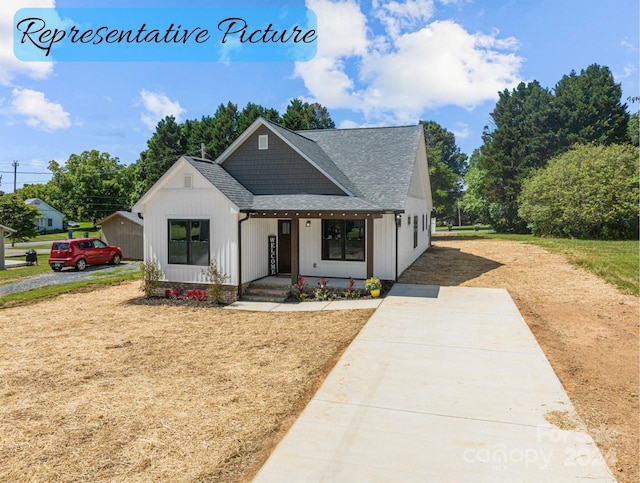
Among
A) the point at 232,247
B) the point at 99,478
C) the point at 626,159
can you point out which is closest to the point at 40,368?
the point at 99,478

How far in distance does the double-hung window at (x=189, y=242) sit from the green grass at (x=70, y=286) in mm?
5036

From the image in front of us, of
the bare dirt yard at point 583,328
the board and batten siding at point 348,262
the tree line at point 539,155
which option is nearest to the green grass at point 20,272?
the tree line at point 539,155

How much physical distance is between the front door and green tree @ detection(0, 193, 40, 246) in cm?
2822

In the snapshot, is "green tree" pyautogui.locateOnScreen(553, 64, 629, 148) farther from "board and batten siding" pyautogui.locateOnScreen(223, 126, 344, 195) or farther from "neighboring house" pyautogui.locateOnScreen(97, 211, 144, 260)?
"neighboring house" pyautogui.locateOnScreen(97, 211, 144, 260)

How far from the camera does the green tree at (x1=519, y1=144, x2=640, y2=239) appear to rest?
100 ft

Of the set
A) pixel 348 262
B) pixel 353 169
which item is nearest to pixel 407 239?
Result: pixel 348 262

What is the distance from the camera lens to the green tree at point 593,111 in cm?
4262

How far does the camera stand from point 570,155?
34750 millimetres

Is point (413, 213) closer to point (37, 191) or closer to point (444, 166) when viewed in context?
point (444, 166)

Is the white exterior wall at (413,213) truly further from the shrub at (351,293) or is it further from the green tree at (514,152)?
the green tree at (514,152)

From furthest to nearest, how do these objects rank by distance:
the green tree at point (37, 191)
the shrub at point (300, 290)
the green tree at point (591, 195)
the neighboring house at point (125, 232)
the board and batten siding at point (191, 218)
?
the green tree at point (37, 191)
the green tree at point (591, 195)
the neighboring house at point (125, 232)
the board and batten siding at point (191, 218)
the shrub at point (300, 290)

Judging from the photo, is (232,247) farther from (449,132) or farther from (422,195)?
(449,132)

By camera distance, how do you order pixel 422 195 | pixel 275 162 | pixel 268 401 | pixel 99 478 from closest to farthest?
pixel 99 478 < pixel 268 401 < pixel 275 162 < pixel 422 195

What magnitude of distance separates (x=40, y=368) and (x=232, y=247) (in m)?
6.32
